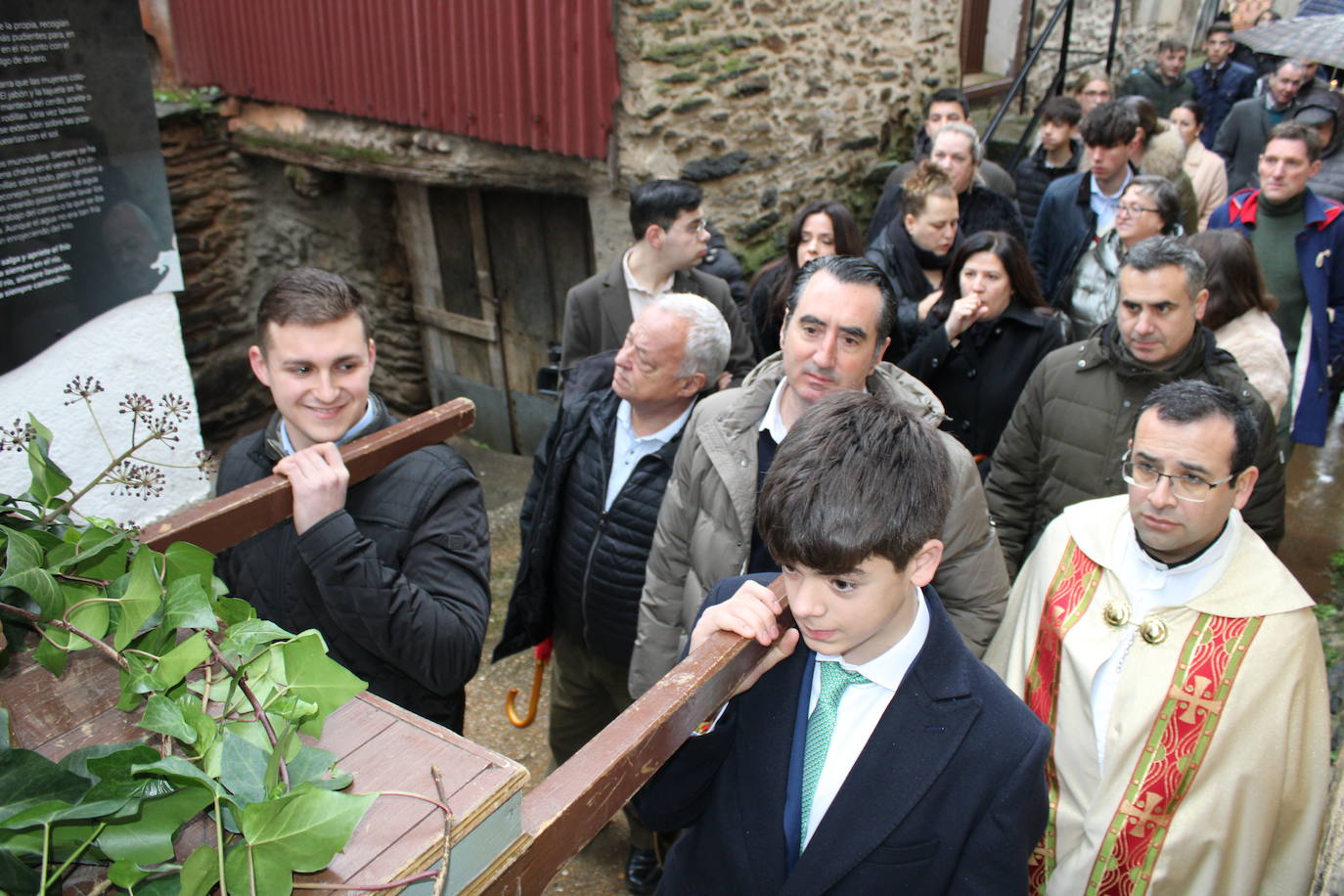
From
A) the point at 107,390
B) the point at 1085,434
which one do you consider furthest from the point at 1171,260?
the point at 107,390

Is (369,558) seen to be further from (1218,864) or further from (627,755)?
(1218,864)

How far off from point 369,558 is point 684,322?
1.21 metres

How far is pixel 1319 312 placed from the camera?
13.5 feet

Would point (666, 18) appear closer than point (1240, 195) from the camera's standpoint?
No

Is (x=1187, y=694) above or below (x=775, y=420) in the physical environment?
below

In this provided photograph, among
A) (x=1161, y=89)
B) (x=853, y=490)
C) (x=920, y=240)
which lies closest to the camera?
(x=853, y=490)

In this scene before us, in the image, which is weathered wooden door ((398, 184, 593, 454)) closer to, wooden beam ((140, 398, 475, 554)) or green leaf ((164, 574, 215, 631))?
wooden beam ((140, 398, 475, 554))

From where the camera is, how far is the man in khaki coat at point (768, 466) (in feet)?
7.55

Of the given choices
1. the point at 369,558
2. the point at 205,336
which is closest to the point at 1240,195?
the point at 369,558

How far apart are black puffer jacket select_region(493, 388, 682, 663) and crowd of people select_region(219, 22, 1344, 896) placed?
0.01 m

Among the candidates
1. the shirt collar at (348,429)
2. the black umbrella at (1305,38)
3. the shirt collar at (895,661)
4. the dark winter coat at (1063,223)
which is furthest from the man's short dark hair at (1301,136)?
the shirt collar at (348,429)

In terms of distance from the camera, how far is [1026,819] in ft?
5.16

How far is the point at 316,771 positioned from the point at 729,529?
154 centimetres

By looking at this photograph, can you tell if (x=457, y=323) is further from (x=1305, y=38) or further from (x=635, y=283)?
(x=1305, y=38)
